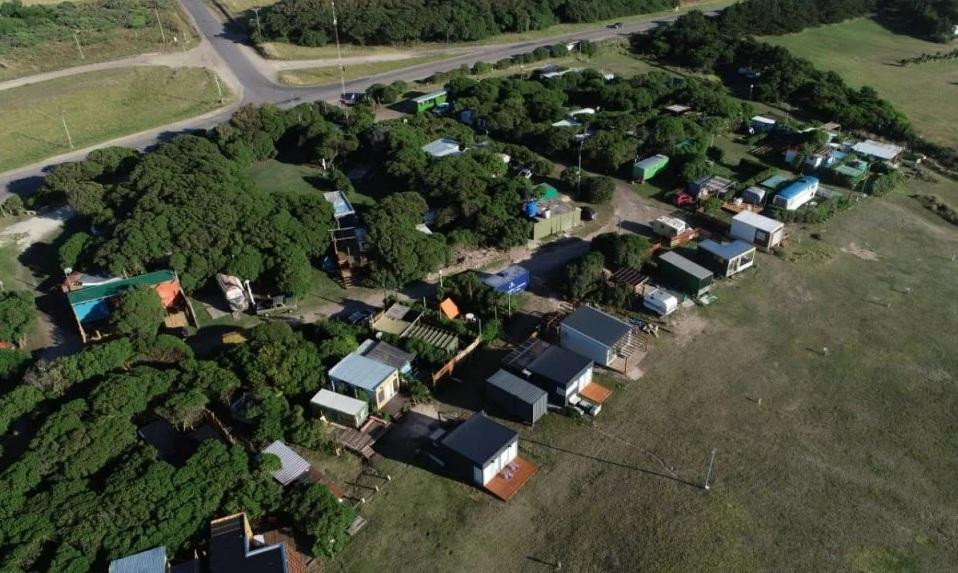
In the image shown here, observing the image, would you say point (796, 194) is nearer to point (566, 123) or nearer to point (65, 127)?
point (566, 123)

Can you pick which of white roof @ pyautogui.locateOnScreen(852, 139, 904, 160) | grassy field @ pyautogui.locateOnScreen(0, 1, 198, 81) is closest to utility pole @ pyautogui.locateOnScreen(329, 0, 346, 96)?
grassy field @ pyautogui.locateOnScreen(0, 1, 198, 81)

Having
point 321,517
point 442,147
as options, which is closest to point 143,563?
point 321,517

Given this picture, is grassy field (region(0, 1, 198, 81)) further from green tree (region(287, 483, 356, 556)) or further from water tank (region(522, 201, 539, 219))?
green tree (region(287, 483, 356, 556))

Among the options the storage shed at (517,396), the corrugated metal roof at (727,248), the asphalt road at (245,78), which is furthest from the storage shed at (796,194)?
the asphalt road at (245,78)

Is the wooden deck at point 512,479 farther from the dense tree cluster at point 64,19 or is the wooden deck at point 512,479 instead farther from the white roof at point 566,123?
the dense tree cluster at point 64,19

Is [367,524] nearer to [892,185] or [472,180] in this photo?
[472,180]

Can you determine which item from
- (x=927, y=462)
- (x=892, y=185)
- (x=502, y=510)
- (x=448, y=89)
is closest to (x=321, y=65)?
(x=448, y=89)
